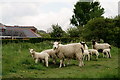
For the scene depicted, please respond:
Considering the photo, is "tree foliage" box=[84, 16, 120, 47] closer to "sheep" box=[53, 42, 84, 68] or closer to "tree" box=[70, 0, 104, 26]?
"sheep" box=[53, 42, 84, 68]

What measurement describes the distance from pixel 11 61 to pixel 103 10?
136 ft

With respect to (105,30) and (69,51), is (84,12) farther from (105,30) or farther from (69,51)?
(69,51)

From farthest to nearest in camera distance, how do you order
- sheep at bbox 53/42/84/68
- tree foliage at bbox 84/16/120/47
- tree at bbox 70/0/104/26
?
tree at bbox 70/0/104/26, tree foliage at bbox 84/16/120/47, sheep at bbox 53/42/84/68

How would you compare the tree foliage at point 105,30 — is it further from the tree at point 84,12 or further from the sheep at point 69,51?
the tree at point 84,12

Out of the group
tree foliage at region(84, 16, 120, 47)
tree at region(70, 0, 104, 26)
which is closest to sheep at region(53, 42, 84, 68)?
tree foliage at region(84, 16, 120, 47)

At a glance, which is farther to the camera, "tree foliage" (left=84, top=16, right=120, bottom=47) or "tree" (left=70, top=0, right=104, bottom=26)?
"tree" (left=70, top=0, right=104, bottom=26)

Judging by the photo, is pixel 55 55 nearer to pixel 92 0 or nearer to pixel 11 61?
pixel 11 61

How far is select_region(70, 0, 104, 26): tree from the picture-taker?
4800 centimetres

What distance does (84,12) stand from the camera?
49031 mm

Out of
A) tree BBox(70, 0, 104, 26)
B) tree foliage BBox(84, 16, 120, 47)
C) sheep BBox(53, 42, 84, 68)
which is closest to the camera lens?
sheep BBox(53, 42, 84, 68)

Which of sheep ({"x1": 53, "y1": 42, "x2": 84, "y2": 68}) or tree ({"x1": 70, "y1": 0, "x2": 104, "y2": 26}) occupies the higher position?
tree ({"x1": 70, "y1": 0, "x2": 104, "y2": 26})

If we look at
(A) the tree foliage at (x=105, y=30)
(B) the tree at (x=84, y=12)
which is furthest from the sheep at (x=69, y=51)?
(B) the tree at (x=84, y=12)

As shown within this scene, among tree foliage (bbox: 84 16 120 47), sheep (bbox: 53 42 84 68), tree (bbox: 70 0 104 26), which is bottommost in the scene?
sheep (bbox: 53 42 84 68)

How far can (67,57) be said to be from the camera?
42.8 feet
